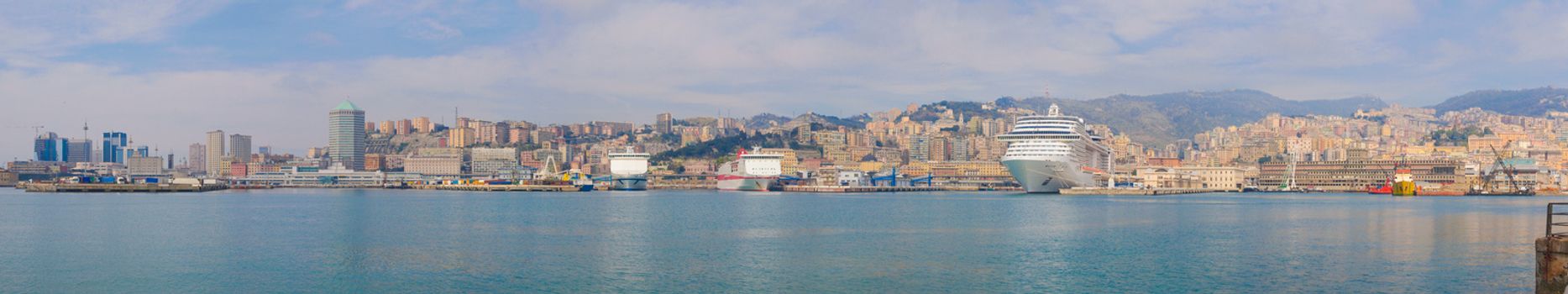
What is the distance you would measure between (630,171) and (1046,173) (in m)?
49.5

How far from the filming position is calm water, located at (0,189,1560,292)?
71.7 feet

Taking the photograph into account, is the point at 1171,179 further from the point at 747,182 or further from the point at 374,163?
the point at 374,163

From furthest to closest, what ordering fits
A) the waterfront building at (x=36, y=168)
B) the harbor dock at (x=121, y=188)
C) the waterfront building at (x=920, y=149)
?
the waterfront building at (x=920, y=149), the waterfront building at (x=36, y=168), the harbor dock at (x=121, y=188)

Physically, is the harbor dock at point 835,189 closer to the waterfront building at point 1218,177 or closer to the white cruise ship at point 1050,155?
the white cruise ship at point 1050,155

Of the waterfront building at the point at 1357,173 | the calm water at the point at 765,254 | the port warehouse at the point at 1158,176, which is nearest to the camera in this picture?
the calm water at the point at 765,254

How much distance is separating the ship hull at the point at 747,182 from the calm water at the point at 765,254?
210ft

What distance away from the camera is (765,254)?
27.8 metres

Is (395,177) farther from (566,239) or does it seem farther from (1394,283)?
(1394,283)

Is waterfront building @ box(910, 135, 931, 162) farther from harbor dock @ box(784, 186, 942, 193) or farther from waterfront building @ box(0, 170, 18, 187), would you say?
waterfront building @ box(0, 170, 18, 187)

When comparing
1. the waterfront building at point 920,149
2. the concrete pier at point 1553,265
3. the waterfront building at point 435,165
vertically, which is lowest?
the concrete pier at point 1553,265

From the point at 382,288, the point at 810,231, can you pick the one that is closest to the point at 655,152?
the point at 810,231

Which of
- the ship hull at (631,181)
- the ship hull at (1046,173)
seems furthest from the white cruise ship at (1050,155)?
the ship hull at (631,181)

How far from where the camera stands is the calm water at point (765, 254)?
71.7ft

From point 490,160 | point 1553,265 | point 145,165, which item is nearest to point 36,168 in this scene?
point 145,165
